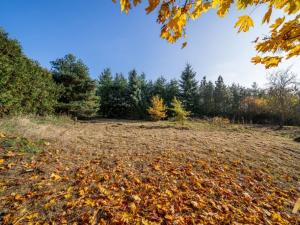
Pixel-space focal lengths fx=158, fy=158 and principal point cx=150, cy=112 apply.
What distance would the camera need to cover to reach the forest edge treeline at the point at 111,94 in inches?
272

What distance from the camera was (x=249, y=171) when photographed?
3.71 m

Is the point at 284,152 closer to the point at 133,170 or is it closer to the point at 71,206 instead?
the point at 133,170

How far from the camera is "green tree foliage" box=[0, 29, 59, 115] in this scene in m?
6.09

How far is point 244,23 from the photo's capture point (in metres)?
1.41

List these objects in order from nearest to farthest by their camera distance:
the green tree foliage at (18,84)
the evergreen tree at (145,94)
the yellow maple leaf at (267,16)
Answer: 1. the yellow maple leaf at (267,16)
2. the green tree foliage at (18,84)
3. the evergreen tree at (145,94)

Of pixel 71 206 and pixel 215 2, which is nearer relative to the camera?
pixel 215 2

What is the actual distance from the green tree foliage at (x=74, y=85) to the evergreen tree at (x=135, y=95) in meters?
9.89

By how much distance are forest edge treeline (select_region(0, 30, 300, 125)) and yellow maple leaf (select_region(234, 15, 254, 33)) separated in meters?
7.58

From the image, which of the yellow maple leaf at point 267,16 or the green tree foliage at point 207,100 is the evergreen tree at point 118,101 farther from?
the yellow maple leaf at point 267,16

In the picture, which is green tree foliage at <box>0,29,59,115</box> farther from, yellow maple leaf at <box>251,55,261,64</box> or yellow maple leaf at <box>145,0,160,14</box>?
yellow maple leaf at <box>251,55,261,64</box>

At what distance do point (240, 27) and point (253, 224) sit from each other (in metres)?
2.43

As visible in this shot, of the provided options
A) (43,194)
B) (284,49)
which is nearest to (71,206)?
(43,194)

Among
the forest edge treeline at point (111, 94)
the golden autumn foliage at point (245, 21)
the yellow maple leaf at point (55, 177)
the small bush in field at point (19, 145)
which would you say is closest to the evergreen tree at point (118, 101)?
the forest edge treeline at point (111, 94)

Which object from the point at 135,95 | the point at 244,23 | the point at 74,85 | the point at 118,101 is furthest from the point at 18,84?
the point at 118,101
